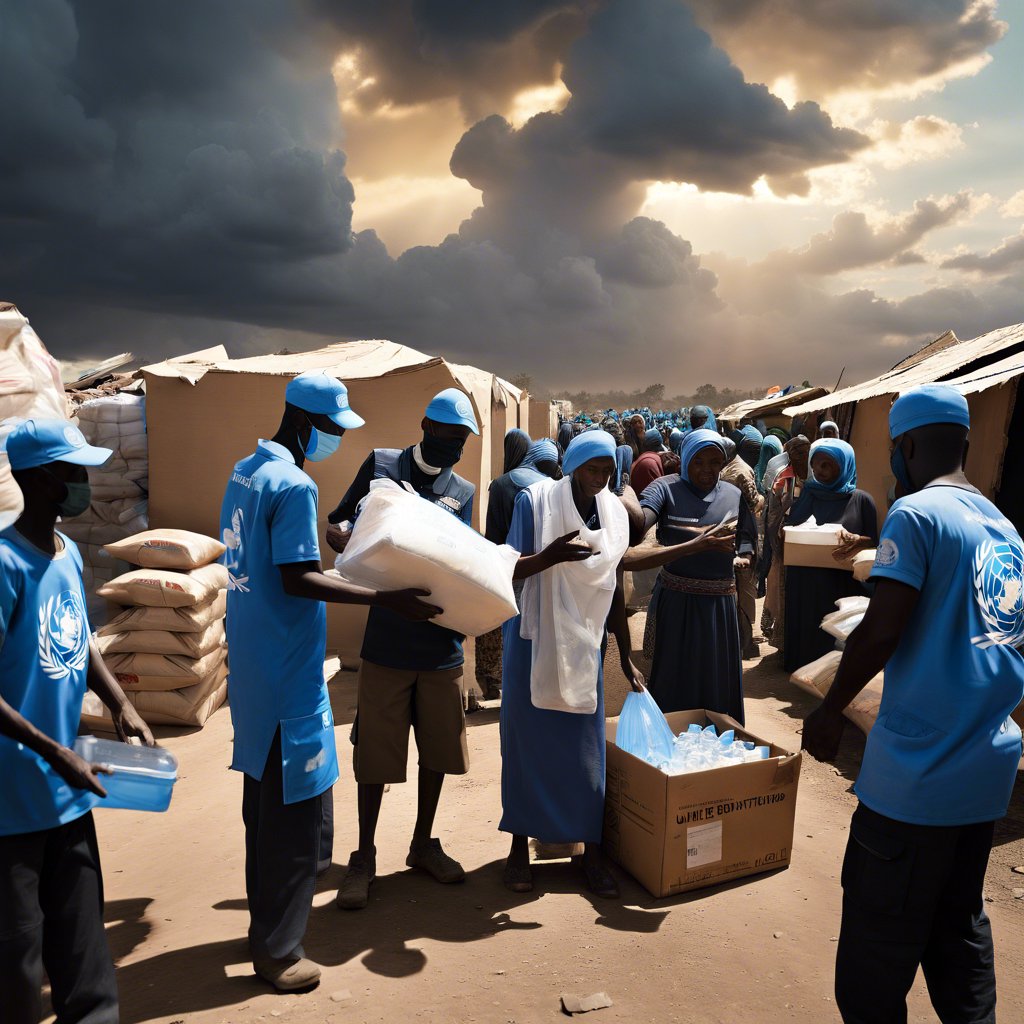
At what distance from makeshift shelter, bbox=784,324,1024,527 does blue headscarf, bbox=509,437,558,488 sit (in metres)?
2.60

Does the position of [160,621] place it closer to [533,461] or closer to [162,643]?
[162,643]

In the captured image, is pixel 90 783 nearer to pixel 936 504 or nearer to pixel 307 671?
pixel 307 671

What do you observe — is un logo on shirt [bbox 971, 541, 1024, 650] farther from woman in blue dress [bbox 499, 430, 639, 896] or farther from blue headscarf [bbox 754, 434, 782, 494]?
blue headscarf [bbox 754, 434, 782, 494]

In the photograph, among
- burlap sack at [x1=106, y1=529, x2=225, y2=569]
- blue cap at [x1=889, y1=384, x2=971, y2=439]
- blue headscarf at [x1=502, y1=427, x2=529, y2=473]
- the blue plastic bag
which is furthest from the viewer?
blue headscarf at [x1=502, y1=427, x2=529, y2=473]

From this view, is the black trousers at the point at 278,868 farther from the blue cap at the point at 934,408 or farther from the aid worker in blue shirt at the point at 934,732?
the blue cap at the point at 934,408

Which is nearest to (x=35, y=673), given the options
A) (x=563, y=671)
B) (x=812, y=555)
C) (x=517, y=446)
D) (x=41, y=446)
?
(x=41, y=446)

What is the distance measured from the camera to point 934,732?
6.32 feet

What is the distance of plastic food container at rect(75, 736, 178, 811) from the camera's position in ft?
6.94

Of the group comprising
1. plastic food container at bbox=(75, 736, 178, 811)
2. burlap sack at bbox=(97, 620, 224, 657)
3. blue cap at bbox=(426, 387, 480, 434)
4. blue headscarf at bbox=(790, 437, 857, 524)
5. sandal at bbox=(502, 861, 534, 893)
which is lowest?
sandal at bbox=(502, 861, 534, 893)

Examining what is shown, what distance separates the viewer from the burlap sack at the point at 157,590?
5180 mm

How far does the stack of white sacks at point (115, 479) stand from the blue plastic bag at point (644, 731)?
477cm

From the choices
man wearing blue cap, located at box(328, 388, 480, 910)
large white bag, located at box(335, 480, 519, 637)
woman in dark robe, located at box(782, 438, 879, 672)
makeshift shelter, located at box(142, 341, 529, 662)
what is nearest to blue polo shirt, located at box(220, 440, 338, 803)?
large white bag, located at box(335, 480, 519, 637)

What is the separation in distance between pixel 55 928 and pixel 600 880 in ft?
6.19

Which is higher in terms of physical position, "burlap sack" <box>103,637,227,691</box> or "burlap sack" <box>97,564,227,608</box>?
"burlap sack" <box>97,564,227,608</box>
